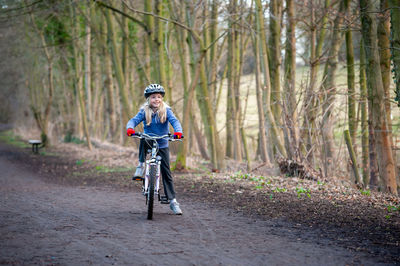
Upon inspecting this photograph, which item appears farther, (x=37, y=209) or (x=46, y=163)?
(x=46, y=163)

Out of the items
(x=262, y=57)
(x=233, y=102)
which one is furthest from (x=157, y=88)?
(x=233, y=102)

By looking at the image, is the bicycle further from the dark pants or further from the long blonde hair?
the long blonde hair

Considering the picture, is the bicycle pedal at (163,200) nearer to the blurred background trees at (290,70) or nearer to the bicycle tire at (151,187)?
the bicycle tire at (151,187)

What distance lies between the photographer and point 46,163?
63.1 ft

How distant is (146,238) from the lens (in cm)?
596

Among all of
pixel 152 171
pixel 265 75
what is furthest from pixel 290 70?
pixel 152 171

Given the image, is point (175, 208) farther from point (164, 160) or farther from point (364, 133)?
point (364, 133)

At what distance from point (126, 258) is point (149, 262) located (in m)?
0.31

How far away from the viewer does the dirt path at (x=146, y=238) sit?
5.05m

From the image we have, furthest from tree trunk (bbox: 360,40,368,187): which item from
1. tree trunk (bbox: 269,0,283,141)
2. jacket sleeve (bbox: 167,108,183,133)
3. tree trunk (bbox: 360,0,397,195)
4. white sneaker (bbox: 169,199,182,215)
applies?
jacket sleeve (bbox: 167,108,183,133)

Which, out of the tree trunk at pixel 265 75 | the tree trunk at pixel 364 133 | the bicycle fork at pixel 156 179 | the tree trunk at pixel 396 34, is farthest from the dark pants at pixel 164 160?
the tree trunk at pixel 364 133

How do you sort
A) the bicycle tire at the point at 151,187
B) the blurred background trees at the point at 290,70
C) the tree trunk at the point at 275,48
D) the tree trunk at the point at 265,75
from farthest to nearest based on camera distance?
the tree trunk at the point at 275,48, the tree trunk at the point at 265,75, the blurred background trees at the point at 290,70, the bicycle tire at the point at 151,187

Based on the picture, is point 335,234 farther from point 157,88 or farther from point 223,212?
point 157,88

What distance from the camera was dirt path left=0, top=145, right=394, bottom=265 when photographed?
5.05 meters
